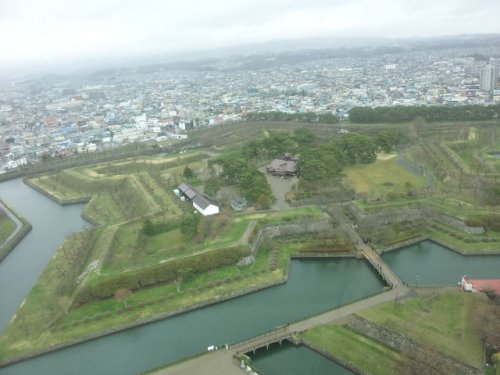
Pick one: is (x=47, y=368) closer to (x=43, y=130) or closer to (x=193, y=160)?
(x=193, y=160)

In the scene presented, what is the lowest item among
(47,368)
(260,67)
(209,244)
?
(47,368)

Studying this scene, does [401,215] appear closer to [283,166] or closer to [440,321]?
[440,321]

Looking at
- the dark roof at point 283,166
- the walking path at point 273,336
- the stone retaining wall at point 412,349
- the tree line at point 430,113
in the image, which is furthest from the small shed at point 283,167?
the stone retaining wall at point 412,349

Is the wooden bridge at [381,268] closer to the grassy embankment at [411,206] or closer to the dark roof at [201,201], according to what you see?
the grassy embankment at [411,206]

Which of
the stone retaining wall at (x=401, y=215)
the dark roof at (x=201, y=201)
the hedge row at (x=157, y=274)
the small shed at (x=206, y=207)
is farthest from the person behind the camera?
the dark roof at (x=201, y=201)

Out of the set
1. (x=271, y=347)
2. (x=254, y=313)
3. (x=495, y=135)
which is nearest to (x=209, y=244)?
(x=254, y=313)

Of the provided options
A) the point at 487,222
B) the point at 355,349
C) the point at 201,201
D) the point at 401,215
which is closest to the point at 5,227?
the point at 201,201

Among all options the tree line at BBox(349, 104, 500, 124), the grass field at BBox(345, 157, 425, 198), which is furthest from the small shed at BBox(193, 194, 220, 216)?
the tree line at BBox(349, 104, 500, 124)
